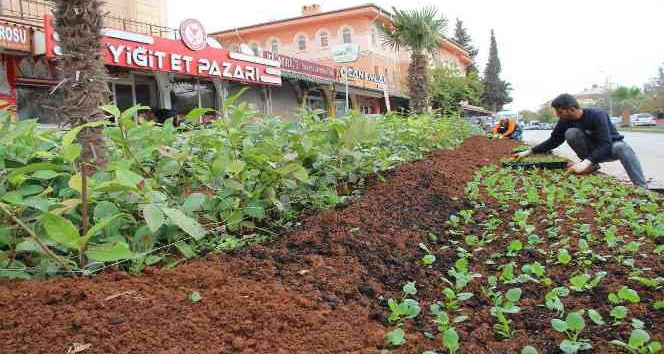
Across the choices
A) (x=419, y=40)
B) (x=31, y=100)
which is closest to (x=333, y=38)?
A: (x=419, y=40)

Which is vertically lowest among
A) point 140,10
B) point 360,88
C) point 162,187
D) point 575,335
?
point 575,335

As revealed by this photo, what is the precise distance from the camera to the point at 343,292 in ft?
5.54

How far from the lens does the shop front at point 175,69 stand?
454 inches

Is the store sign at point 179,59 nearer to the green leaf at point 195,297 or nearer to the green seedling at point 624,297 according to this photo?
the green leaf at point 195,297

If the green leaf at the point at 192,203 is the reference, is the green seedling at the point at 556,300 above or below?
below

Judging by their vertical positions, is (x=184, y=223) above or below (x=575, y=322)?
above

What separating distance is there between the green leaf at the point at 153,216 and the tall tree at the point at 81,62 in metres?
1.16

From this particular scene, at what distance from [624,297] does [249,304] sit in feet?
3.68

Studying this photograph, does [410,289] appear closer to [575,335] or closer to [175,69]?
[575,335]

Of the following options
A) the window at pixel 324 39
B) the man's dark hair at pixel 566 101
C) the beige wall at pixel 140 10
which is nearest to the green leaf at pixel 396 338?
the man's dark hair at pixel 566 101

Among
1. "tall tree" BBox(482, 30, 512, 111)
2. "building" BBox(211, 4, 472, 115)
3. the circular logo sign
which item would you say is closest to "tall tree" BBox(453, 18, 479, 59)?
"tall tree" BBox(482, 30, 512, 111)

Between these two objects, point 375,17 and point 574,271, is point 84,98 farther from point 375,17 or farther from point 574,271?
point 375,17

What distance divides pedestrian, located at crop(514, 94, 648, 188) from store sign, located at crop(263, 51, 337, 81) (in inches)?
510

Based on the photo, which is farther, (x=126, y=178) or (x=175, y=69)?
(x=175, y=69)
